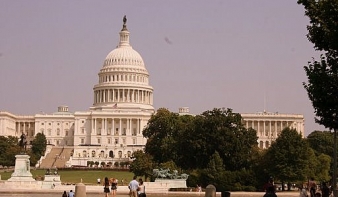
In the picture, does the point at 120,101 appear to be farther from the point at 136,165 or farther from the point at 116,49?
the point at 136,165

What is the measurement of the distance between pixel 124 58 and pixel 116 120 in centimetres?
1842

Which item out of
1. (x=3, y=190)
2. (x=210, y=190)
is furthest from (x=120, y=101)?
(x=210, y=190)

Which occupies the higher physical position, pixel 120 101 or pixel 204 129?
pixel 120 101

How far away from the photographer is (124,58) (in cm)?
19400

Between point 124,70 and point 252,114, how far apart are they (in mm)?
33402

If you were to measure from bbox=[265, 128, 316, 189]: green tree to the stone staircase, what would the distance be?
73528mm

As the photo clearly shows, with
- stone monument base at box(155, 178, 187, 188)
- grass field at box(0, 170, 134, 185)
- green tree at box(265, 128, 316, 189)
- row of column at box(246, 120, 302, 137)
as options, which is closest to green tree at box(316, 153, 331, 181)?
green tree at box(265, 128, 316, 189)

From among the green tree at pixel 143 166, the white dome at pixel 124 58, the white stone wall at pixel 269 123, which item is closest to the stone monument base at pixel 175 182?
the green tree at pixel 143 166

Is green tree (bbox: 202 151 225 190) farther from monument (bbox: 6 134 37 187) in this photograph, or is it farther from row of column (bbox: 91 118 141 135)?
row of column (bbox: 91 118 141 135)

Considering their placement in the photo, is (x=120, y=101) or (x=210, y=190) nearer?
(x=210, y=190)

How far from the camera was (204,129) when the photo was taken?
260 ft

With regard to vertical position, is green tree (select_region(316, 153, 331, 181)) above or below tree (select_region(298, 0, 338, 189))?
below

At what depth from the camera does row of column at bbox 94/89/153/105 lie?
623 feet

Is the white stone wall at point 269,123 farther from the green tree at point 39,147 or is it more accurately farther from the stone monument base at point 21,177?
the stone monument base at point 21,177
